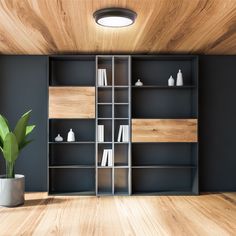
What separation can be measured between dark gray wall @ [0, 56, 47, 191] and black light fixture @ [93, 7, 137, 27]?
1.62 meters

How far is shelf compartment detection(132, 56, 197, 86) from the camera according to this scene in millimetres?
3977

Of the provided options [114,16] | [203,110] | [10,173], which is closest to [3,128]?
[10,173]

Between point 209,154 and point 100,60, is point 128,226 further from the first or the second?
point 100,60

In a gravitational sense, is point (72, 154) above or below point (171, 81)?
below

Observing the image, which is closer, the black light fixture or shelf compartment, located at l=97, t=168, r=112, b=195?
the black light fixture

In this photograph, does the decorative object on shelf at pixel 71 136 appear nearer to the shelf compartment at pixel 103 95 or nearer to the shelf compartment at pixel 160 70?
the shelf compartment at pixel 103 95

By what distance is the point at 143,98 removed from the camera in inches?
156

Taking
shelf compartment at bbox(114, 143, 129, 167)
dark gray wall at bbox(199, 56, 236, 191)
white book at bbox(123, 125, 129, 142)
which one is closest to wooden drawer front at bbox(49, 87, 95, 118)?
white book at bbox(123, 125, 129, 142)

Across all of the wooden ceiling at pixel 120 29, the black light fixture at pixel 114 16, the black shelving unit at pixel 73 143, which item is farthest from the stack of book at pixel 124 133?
the black light fixture at pixel 114 16

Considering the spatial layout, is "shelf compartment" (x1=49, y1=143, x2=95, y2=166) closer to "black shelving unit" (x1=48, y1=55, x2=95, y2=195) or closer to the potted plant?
"black shelving unit" (x1=48, y1=55, x2=95, y2=195)

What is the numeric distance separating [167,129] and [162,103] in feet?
1.32

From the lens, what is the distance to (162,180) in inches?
156

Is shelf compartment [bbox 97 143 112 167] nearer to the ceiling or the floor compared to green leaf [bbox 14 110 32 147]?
nearer to the floor

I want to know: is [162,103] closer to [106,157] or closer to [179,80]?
[179,80]
